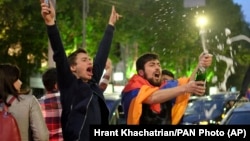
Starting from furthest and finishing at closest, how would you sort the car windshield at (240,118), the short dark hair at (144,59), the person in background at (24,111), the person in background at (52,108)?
the car windshield at (240,118) < the person in background at (52,108) < the short dark hair at (144,59) < the person in background at (24,111)

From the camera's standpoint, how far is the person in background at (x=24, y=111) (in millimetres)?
5602

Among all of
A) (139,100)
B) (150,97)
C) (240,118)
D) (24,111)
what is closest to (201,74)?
(150,97)

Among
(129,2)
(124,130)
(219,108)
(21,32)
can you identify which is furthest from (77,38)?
(124,130)

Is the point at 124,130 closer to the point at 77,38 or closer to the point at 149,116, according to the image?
the point at 149,116

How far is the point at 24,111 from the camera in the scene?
18.4 feet

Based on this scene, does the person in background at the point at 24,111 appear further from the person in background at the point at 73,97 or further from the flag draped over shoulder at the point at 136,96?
the flag draped over shoulder at the point at 136,96

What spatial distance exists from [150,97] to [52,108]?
4.26 feet

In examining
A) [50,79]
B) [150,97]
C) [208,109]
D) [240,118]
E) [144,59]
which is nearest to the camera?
[150,97]

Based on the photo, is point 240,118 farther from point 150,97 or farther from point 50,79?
point 150,97

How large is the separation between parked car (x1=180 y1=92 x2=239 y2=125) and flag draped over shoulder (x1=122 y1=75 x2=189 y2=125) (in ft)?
35.8

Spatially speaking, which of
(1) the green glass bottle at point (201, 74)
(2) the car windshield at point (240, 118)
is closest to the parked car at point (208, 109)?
(2) the car windshield at point (240, 118)

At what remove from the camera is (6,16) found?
26.0 meters

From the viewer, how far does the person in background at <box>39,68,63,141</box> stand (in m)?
6.27

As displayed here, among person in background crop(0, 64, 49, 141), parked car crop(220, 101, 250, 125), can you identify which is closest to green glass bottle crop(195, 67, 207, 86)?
person in background crop(0, 64, 49, 141)
